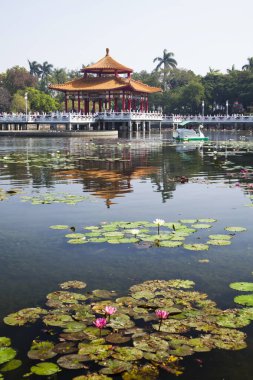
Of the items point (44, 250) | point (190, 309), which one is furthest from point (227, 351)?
point (44, 250)

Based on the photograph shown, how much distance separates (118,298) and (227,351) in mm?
1235

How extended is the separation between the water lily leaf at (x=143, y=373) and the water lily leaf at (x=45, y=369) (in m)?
0.49

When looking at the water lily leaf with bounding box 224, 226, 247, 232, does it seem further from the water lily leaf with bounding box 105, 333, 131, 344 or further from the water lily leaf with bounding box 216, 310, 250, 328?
the water lily leaf with bounding box 105, 333, 131, 344

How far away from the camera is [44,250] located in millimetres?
5941

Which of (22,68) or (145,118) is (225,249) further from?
(22,68)

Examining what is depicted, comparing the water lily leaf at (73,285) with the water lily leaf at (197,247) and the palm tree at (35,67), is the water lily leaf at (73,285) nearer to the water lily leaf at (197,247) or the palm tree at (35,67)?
the water lily leaf at (197,247)

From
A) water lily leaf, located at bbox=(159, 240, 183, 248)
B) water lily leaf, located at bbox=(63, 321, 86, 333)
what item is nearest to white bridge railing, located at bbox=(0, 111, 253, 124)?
water lily leaf, located at bbox=(159, 240, 183, 248)

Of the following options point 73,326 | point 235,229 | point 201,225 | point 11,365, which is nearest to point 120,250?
point 201,225

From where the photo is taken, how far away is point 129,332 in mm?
3637

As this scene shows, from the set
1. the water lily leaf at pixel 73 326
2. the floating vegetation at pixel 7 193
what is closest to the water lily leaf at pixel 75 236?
the water lily leaf at pixel 73 326

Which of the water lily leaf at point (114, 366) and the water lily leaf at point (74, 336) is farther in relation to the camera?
the water lily leaf at point (74, 336)

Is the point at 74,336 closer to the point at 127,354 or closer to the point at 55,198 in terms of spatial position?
the point at 127,354

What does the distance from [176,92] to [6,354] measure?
87599 millimetres

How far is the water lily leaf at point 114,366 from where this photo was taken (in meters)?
3.09
